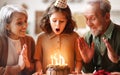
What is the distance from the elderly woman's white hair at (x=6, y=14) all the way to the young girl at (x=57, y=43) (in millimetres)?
71

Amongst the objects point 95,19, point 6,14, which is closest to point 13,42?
point 6,14

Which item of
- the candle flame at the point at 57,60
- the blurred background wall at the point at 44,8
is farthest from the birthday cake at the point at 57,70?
the blurred background wall at the point at 44,8

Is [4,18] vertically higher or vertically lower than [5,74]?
higher

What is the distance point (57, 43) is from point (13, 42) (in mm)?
A: 114

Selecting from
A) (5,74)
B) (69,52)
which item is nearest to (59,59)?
(69,52)

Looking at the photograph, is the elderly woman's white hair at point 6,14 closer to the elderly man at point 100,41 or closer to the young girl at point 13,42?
the young girl at point 13,42

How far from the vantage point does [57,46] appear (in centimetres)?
73

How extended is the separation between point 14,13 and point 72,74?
0.21 m

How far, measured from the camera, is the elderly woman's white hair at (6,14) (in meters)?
0.72

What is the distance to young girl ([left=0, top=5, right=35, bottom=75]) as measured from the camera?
28.2 inches

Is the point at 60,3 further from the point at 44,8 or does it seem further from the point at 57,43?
the point at 44,8

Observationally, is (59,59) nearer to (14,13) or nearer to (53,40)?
(53,40)

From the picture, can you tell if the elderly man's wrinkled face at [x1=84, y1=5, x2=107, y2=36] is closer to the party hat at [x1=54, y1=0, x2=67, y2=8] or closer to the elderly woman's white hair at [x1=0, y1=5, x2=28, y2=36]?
the party hat at [x1=54, y1=0, x2=67, y2=8]

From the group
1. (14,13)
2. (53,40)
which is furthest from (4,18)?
(53,40)
